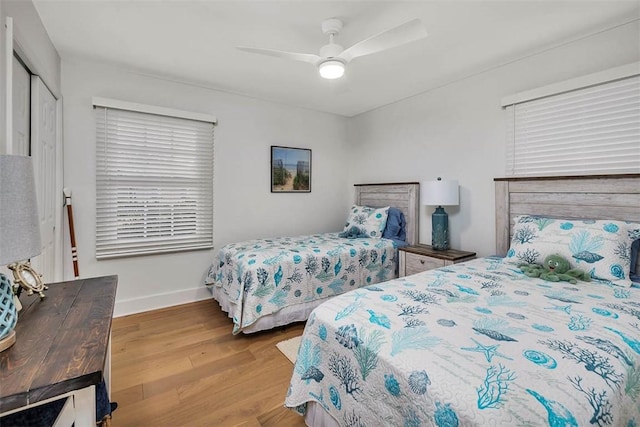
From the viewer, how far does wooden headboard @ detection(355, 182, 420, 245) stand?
3559 mm

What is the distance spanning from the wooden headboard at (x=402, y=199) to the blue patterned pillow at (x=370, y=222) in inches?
7.8

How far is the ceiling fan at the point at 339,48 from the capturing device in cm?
172

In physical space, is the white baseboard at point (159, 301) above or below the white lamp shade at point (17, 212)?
below

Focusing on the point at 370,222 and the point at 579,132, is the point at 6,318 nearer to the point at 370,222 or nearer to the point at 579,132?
the point at 370,222

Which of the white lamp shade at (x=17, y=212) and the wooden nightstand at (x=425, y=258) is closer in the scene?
the white lamp shade at (x=17, y=212)

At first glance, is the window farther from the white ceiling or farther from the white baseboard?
the white baseboard

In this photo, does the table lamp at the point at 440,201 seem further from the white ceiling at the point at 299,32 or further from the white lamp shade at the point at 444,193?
the white ceiling at the point at 299,32

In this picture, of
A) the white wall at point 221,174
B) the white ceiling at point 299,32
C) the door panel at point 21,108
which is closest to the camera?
the door panel at point 21,108

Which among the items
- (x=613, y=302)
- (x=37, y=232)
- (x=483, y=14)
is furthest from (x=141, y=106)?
(x=613, y=302)

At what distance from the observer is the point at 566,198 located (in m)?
2.32

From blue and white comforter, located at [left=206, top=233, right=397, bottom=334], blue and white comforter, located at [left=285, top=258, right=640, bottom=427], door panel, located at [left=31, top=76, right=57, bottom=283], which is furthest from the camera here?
blue and white comforter, located at [left=206, top=233, right=397, bottom=334]

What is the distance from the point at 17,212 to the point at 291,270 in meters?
1.98

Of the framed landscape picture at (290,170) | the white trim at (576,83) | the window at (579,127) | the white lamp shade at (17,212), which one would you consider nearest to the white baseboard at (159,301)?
the framed landscape picture at (290,170)

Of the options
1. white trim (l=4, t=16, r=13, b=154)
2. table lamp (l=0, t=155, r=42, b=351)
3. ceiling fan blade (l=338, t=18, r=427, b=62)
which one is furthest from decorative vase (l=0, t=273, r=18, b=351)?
ceiling fan blade (l=338, t=18, r=427, b=62)
